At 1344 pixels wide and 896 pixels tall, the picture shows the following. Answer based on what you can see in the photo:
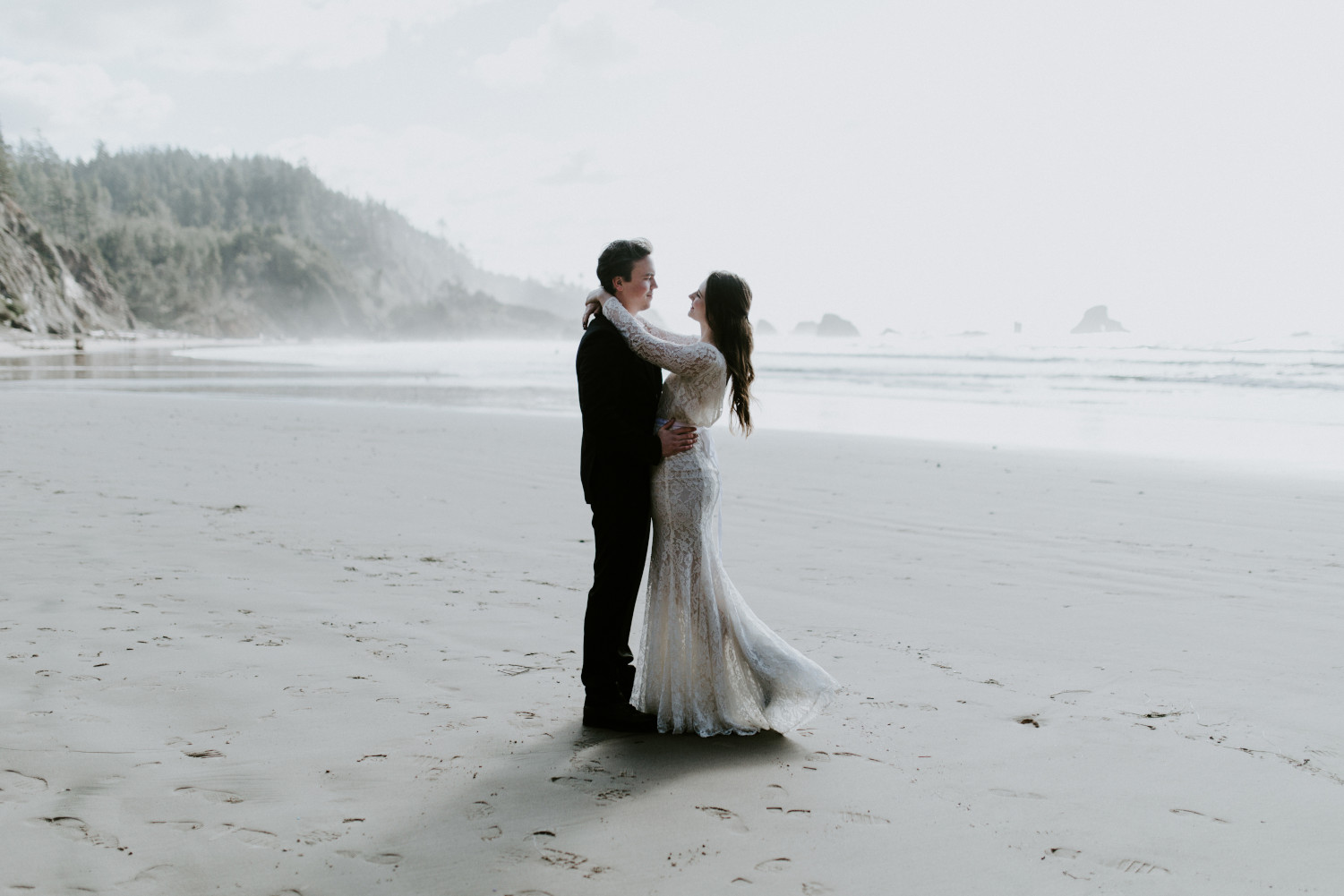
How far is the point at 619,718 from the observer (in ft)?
11.9

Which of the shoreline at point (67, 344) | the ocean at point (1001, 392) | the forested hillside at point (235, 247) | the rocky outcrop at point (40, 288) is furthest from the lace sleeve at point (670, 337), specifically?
the forested hillside at point (235, 247)

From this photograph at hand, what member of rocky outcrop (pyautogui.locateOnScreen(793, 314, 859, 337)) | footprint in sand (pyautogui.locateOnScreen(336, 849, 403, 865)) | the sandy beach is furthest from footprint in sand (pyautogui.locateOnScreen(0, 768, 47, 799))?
rocky outcrop (pyautogui.locateOnScreen(793, 314, 859, 337))

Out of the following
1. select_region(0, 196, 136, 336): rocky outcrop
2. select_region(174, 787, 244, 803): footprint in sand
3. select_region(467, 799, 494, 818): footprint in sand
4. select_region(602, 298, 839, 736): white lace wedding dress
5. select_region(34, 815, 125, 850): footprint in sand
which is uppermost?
select_region(0, 196, 136, 336): rocky outcrop

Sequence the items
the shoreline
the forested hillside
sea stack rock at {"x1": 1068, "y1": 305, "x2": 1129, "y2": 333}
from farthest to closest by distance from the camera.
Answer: the forested hillside, sea stack rock at {"x1": 1068, "y1": 305, "x2": 1129, "y2": 333}, the shoreline

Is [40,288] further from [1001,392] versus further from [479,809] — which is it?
[479,809]

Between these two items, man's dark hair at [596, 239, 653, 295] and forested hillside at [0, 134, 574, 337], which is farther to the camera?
forested hillside at [0, 134, 574, 337]

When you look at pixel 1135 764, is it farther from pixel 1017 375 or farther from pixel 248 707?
pixel 1017 375

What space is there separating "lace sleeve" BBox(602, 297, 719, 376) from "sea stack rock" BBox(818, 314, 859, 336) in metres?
134

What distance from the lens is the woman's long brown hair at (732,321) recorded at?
3.47 m

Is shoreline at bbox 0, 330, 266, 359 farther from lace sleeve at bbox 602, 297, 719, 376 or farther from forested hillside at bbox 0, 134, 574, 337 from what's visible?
lace sleeve at bbox 602, 297, 719, 376

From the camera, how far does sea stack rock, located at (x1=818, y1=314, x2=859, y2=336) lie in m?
135

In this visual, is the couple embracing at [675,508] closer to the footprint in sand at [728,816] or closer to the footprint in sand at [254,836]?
the footprint in sand at [728,816]

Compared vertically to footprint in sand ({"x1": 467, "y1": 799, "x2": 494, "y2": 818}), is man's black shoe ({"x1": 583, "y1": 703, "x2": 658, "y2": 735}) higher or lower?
higher

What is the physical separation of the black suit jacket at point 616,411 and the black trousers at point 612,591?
0.08 meters
